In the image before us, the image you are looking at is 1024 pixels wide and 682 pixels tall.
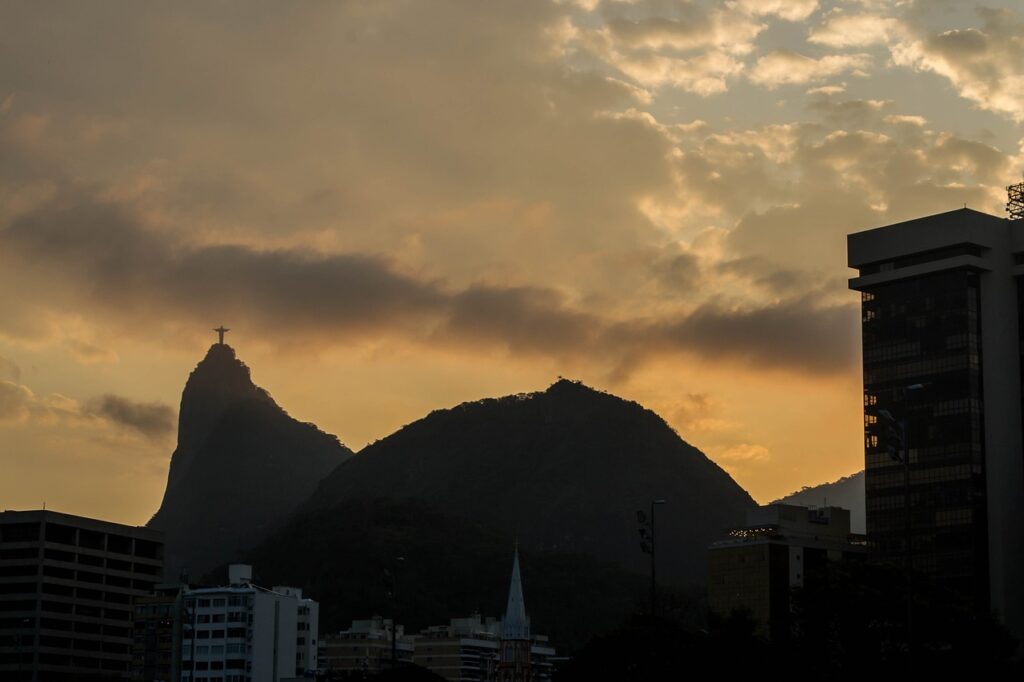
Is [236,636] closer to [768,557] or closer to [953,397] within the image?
[768,557]

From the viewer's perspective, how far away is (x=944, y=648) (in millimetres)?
119625

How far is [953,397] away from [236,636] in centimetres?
8688

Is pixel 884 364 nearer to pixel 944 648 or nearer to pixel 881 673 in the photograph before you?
pixel 944 648

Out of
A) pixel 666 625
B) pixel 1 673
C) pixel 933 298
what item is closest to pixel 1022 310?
pixel 933 298

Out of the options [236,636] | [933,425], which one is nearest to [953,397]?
Answer: [933,425]

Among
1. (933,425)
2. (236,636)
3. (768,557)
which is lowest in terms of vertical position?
(236,636)

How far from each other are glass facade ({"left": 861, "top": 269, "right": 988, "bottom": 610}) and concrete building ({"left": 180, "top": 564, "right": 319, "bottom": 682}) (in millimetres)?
70701

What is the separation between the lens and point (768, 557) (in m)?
162

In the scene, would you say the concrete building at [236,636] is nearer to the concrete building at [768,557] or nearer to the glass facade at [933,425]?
the concrete building at [768,557]

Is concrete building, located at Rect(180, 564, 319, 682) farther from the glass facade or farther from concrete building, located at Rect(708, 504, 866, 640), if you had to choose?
the glass facade

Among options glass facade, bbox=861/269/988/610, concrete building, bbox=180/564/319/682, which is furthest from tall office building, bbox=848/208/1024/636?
concrete building, bbox=180/564/319/682

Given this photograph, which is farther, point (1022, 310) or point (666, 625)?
point (1022, 310)

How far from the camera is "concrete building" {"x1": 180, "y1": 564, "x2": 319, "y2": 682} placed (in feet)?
629

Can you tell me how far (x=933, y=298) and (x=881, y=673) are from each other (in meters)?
70.6
